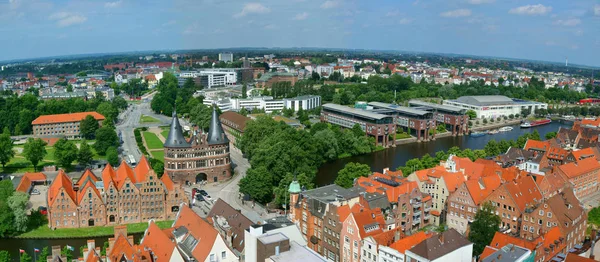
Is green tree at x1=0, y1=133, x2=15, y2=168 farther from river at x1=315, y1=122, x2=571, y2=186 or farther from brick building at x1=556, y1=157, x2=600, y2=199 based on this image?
brick building at x1=556, y1=157, x2=600, y2=199

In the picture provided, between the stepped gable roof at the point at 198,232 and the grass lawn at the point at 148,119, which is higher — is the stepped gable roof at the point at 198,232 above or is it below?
above

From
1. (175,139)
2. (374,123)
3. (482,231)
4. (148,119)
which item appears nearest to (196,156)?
(175,139)

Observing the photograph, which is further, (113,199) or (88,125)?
(88,125)

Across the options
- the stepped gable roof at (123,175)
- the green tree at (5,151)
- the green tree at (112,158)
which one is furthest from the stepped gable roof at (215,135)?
the green tree at (5,151)

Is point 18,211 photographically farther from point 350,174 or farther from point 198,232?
point 350,174

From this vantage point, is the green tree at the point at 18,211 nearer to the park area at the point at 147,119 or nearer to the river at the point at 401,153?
the river at the point at 401,153

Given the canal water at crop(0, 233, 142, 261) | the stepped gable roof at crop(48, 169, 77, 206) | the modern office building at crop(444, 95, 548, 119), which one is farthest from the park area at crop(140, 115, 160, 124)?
the modern office building at crop(444, 95, 548, 119)

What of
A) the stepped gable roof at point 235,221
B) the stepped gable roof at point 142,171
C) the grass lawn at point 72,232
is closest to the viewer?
the stepped gable roof at point 235,221
